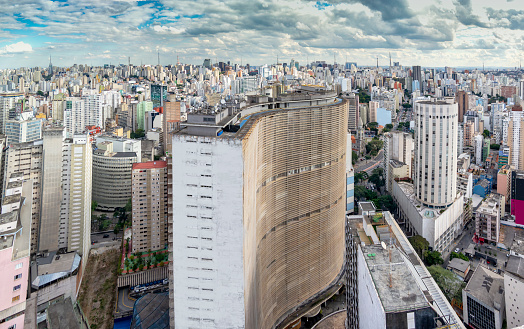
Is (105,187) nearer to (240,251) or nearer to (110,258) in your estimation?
(110,258)

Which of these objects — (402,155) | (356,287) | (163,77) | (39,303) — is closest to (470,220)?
(402,155)

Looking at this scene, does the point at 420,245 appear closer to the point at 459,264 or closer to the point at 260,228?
the point at 459,264

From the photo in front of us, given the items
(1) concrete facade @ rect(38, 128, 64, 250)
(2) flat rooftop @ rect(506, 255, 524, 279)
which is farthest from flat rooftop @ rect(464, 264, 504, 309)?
(1) concrete facade @ rect(38, 128, 64, 250)

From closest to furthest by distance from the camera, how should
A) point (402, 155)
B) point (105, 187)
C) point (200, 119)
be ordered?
point (200, 119) → point (105, 187) → point (402, 155)

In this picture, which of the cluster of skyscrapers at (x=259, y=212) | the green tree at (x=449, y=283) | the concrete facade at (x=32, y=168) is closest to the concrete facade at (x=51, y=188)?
the cluster of skyscrapers at (x=259, y=212)

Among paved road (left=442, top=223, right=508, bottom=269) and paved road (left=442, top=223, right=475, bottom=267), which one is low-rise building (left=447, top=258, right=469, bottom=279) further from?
paved road (left=442, top=223, right=475, bottom=267)

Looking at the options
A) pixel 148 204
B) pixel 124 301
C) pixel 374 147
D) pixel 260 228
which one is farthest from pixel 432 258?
pixel 374 147
